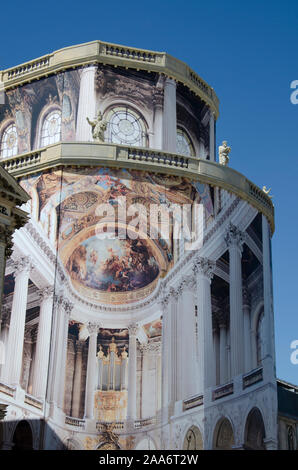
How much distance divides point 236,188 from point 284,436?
10.3 m

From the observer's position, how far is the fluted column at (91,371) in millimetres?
33312

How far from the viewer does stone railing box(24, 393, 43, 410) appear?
1275 inches

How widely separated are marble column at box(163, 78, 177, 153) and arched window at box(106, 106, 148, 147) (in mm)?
943

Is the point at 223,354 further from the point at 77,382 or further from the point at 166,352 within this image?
the point at 77,382

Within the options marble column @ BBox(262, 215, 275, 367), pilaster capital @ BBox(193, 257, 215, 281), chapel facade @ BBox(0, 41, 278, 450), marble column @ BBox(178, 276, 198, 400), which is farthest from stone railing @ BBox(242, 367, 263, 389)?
pilaster capital @ BBox(193, 257, 215, 281)

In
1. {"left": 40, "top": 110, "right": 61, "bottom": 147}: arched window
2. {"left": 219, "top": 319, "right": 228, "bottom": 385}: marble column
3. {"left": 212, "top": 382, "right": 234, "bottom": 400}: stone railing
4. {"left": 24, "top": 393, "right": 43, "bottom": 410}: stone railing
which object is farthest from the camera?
{"left": 40, "top": 110, "right": 61, "bottom": 147}: arched window

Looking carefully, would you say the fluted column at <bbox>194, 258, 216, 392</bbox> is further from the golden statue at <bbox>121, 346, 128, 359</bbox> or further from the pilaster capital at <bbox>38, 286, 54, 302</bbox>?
the pilaster capital at <bbox>38, 286, 54, 302</bbox>

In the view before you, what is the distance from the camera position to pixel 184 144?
135ft

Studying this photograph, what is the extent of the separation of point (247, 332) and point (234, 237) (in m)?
3.90

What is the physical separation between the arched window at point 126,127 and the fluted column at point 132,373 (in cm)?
897

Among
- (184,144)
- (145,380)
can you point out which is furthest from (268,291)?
(184,144)

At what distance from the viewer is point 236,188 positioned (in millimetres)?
37125

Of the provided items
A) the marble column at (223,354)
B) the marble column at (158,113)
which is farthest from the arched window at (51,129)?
the marble column at (223,354)
